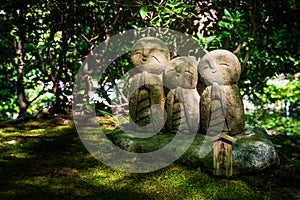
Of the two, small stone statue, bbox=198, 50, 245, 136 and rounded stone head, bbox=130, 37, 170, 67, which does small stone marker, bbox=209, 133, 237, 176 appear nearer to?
small stone statue, bbox=198, 50, 245, 136

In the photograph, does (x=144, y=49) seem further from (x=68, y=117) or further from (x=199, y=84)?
(x=68, y=117)

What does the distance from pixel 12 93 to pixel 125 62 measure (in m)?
2.63

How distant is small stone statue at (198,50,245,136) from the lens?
430 cm

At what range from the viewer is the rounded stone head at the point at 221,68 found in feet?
14.1

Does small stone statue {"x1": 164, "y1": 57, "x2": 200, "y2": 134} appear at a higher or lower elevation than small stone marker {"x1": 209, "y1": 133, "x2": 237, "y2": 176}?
higher

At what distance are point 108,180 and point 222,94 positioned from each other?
5.36 ft

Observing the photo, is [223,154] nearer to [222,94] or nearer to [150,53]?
[222,94]

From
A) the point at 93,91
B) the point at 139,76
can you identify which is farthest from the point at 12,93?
the point at 139,76

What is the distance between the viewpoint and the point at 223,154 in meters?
3.87

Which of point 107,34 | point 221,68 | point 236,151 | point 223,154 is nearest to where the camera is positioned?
point 223,154

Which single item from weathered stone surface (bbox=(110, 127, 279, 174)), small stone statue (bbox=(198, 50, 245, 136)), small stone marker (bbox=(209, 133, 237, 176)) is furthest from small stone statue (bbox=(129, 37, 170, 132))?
small stone marker (bbox=(209, 133, 237, 176))

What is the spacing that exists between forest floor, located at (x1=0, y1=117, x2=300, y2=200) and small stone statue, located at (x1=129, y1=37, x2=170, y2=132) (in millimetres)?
765

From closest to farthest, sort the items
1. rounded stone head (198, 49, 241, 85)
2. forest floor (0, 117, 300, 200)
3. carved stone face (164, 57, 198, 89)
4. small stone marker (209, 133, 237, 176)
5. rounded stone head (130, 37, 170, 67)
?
forest floor (0, 117, 300, 200) → small stone marker (209, 133, 237, 176) → rounded stone head (198, 49, 241, 85) → carved stone face (164, 57, 198, 89) → rounded stone head (130, 37, 170, 67)

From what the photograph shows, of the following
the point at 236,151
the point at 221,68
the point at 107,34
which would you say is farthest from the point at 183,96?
the point at 107,34
